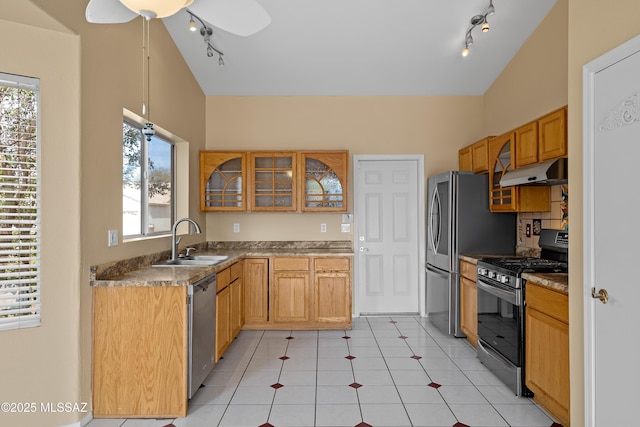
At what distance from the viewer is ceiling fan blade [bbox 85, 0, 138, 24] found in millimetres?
1626

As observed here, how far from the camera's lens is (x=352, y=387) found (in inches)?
112

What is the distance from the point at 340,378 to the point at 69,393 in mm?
1828

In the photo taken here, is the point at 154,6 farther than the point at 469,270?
No

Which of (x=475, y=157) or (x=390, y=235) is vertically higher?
(x=475, y=157)

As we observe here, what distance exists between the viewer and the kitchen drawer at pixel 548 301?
2277 mm

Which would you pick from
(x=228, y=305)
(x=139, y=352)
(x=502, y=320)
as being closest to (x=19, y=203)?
(x=139, y=352)

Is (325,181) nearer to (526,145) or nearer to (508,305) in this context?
(526,145)

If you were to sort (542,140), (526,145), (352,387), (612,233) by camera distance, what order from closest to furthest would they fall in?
1. (612,233)
2. (352,387)
3. (542,140)
4. (526,145)

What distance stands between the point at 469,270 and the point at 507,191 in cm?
83

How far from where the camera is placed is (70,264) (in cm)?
231

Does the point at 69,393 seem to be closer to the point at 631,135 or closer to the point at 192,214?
the point at 192,214

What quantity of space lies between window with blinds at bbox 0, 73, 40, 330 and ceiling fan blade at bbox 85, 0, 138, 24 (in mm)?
907

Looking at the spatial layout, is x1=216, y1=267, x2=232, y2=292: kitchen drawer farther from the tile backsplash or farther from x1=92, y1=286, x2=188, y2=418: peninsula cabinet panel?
the tile backsplash

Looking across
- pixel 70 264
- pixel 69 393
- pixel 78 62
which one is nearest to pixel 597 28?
pixel 78 62
